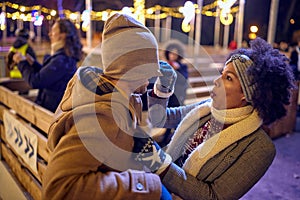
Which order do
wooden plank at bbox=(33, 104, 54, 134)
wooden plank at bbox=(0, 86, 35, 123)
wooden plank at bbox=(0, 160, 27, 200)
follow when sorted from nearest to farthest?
wooden plank at bbox=(33, 104, 54, 134) → wooden plank at bbox=(0, 86, 35, 123) → wooden plank at bbox=(0, 160, 27, 200)

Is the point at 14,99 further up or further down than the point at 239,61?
further down

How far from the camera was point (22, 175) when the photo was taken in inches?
123

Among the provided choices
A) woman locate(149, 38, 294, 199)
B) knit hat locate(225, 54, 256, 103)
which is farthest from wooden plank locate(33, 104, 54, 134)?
knit hat locate(225, 54, 256, 103)

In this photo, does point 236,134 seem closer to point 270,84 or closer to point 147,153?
point 270,84

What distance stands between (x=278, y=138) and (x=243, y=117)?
13.8ft

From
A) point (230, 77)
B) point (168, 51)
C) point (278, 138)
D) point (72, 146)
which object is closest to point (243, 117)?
point (230, 77)

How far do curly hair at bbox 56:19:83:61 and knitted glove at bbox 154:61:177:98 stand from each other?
4.76 ft

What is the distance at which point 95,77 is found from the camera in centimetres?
126

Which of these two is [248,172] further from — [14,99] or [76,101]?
[14,99]

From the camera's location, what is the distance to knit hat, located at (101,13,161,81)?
46.7 inches

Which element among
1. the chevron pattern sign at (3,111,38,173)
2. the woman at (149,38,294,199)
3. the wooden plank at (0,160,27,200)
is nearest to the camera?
the woman at (149,38,294,199)

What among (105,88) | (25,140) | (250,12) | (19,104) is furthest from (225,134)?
(250,12)

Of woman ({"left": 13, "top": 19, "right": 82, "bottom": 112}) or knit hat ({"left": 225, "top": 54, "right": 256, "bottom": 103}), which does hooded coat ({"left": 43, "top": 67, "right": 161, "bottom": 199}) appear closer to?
knit hat ({"left": 225, "top": 54, "right": 256, "bottom": 103})

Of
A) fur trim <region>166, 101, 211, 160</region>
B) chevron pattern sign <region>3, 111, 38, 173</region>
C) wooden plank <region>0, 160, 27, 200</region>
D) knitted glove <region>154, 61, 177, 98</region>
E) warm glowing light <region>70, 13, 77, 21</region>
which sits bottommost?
wooden plank <region>0, 160, 27, 200</region>
